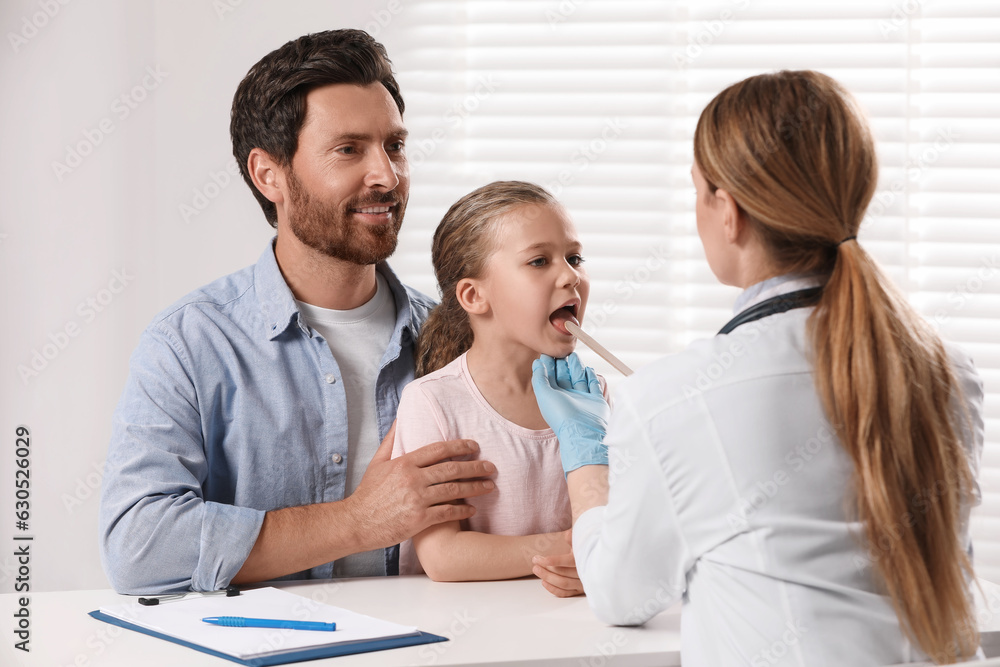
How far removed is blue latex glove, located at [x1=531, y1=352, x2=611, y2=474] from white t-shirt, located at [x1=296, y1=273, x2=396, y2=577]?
0.35 metres

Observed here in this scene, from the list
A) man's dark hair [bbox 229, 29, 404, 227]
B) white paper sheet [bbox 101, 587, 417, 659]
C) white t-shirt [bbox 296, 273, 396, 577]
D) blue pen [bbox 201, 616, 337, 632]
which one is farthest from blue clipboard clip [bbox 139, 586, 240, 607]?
man's dark hair [bbox 229, 29, 404, 227]

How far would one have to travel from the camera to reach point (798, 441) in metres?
0.91

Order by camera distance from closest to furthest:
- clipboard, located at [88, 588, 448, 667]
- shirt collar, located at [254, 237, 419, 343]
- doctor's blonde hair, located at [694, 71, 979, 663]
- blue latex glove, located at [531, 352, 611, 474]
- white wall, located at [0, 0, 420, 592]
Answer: doctor's blonde hair, located at [694, 71, 979, 663]
clipboard, located at [88, 588, 448, 667]
blue latex glove, located at [531, 352, 611, 474]
shirt collar, located at [254, 237, 419, 343]
white wall, located at [0, 0, 420, 592]

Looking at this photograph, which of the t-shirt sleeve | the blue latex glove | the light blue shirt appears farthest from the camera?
the t-shirt sleeve

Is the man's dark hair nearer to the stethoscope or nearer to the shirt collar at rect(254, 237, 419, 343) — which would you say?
the shirt collar at rect(254, 237, 419, 343)

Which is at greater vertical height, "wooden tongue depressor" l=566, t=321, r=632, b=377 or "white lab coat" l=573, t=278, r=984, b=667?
"wooden tongue depressor" l=566, t=321, r=632, b=377

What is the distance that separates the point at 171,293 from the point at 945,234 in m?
1.98

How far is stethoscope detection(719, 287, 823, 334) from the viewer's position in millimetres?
961

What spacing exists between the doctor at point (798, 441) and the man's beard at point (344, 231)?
0.76 meters

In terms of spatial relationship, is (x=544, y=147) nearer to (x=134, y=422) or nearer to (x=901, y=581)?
(x=134, y=422)

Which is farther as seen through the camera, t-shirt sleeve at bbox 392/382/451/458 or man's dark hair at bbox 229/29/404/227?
man's dark hair at bbox 229/29/404/227

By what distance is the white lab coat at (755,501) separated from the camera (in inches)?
35.9

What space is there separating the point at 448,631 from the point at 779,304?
58 centimetres

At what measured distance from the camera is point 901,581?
0.92m
